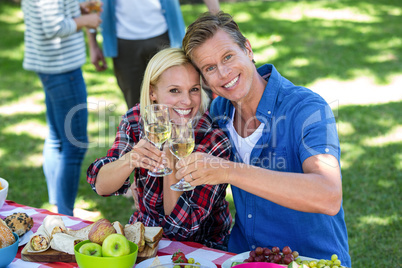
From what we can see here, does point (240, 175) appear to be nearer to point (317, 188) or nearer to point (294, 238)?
point (317, 188)

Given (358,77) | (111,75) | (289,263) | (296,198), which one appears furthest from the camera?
(111,75)

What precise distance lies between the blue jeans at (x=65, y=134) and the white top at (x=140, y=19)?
2.51 feet

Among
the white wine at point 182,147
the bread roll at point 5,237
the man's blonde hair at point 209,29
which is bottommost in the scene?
the bread roll at point 5,237

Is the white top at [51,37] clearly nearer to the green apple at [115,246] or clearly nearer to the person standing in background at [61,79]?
the person standing in background at [61,79]

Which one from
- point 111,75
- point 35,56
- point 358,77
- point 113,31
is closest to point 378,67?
point 358,77

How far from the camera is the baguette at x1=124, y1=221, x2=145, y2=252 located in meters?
2.06

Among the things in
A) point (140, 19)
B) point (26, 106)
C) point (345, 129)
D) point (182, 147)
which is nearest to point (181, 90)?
point (182, 147)

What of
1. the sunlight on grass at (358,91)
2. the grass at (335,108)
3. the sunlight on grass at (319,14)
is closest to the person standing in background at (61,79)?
the grass at (335,108)

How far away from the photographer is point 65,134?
13.0ft

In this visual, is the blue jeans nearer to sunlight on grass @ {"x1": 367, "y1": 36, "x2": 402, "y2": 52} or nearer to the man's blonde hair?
the man's blonde hair

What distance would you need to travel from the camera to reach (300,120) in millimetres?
2312

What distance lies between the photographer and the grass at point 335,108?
443 centimetres

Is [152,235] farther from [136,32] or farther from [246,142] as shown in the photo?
[136,32]

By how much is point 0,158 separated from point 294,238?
4400mm
